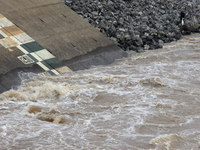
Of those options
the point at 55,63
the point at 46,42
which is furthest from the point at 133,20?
the point at 55,63

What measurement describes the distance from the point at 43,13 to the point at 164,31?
638cm

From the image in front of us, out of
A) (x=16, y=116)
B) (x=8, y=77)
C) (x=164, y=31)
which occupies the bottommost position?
(x=16, y=116)

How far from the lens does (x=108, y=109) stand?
30.1 feet

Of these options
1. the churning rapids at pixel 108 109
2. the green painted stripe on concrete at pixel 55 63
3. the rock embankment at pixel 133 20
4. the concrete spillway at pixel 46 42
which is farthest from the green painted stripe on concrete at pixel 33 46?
the rock embankment at pixel 133 20

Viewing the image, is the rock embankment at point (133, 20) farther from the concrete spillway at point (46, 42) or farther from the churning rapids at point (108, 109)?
the churning rapids at point (108, 109)

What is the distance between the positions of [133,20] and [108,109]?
851cm

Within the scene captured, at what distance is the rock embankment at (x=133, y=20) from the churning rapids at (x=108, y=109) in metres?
2.42

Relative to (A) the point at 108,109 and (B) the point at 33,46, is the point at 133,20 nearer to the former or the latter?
(B) the point at 33,46

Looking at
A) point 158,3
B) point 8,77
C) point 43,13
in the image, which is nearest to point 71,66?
point 8,77

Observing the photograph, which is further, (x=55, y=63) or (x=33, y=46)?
(x=33, y=46)

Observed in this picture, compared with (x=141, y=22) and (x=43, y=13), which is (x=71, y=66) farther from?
(x=141, y=22)

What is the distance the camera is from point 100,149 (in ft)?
23.3

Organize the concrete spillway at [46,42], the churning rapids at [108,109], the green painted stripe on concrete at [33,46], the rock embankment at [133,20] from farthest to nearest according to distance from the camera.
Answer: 1. the rock embankment at [133,20]
2. the green painted stripe on concrete at [33,46]
3. the concrete spillway at [46,42]
4. the churning rapids at [108,109]

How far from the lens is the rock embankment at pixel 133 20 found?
15.1 meters
